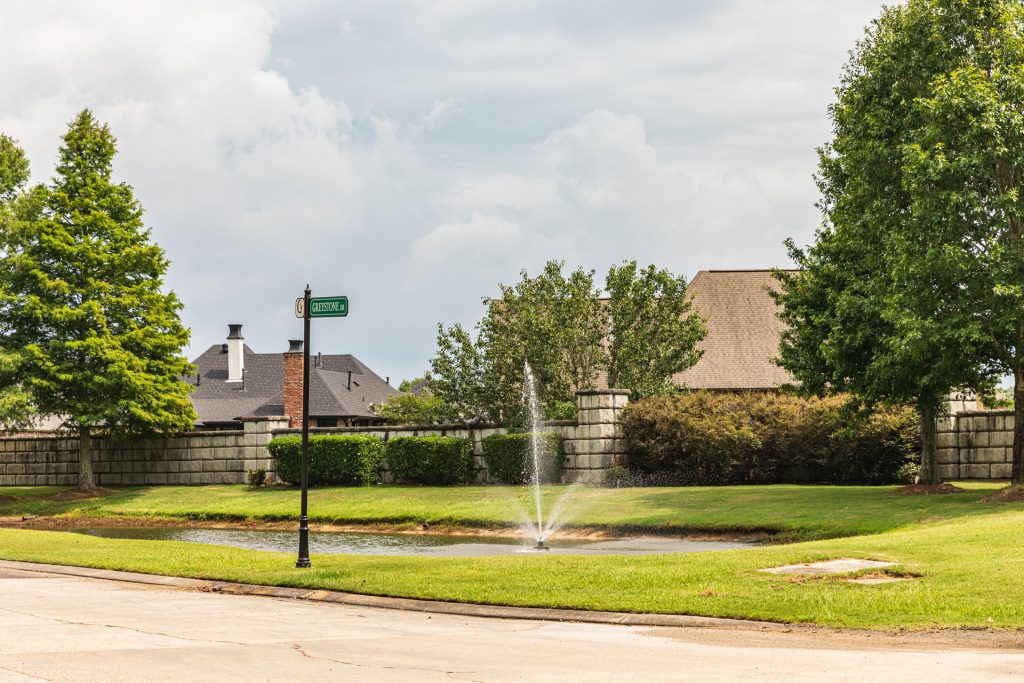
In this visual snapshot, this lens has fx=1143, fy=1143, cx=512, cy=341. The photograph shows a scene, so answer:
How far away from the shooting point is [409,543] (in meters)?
24.1

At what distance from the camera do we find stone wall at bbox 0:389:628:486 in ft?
114

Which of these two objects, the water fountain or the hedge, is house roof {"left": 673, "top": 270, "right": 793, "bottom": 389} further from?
the hedge

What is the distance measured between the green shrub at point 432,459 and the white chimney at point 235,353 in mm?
34737

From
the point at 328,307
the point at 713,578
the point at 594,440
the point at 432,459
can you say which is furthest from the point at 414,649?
the point at 432,459

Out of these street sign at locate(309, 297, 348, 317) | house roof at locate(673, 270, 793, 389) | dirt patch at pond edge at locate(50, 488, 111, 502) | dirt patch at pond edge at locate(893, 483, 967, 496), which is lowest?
dirt patch at pond edge at locate(50, 488, 111, 502)

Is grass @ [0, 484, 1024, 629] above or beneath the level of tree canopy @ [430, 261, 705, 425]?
beneath

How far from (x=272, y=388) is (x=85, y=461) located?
27.6 m

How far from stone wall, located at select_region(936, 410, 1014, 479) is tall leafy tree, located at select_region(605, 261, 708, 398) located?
35.6ft

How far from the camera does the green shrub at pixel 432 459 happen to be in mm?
36688

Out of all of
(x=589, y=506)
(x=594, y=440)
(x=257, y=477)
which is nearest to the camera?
(x=589, y=506)

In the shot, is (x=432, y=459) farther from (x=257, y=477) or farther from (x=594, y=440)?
(x=257, y=477)

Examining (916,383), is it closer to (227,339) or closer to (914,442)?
(914,442)

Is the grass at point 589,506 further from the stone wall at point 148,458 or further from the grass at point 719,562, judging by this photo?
the stone wall at point 148,458

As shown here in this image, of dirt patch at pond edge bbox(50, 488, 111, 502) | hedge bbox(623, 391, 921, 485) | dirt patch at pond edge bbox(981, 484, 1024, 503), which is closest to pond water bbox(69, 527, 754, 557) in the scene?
dirt patch at pond edge bbox(981, 484, 1024, 503)
